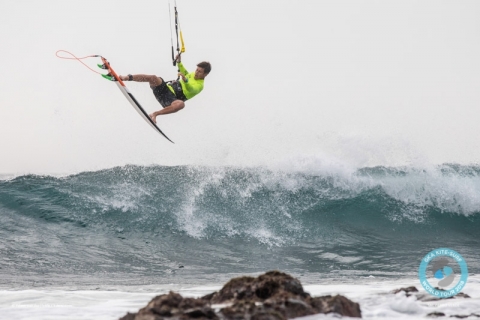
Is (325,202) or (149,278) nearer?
(149,278)

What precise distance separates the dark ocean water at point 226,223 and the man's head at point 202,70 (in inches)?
121

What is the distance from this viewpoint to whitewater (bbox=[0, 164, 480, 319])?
582cm

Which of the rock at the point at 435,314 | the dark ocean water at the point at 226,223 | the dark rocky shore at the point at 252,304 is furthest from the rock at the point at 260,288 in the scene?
the dark ocean water at the point at 226,223

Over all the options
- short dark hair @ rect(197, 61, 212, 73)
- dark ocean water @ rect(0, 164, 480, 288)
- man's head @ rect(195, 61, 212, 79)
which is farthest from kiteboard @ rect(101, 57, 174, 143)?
dark ocean water @ rect(0, 164, 480, 288)

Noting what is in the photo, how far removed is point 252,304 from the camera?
3223mm

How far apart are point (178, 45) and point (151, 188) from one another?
6179 mm

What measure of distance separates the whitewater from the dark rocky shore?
2.12 feet

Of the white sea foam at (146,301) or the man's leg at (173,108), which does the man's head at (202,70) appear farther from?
the white sea foam at (146,301)

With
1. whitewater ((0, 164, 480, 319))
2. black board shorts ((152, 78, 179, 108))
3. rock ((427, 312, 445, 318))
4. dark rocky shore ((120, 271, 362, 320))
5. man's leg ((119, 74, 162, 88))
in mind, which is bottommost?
rock ((427, 312, 445, 318))

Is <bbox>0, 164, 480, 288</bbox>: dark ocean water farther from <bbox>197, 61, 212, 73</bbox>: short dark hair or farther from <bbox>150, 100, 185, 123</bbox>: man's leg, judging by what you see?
<bbox>197, 61, 212, 73</bbox>: short dark hair

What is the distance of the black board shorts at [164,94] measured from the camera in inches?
335

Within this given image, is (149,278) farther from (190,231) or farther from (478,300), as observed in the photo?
(478,300)

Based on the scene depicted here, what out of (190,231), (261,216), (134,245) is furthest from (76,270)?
(261,216)

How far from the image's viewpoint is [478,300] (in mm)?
4441
